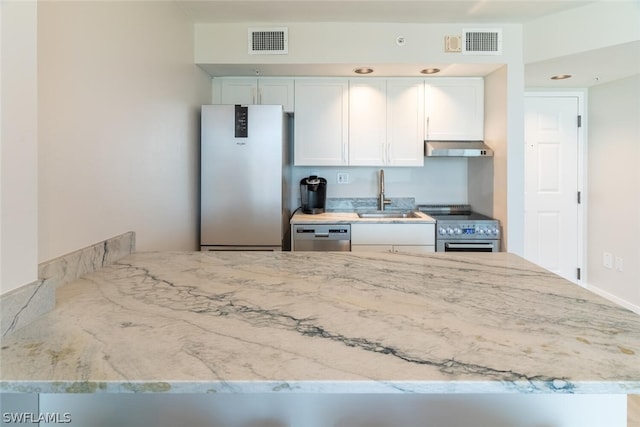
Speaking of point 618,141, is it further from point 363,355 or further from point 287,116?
point 363,355

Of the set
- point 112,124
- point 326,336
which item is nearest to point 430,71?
point 112,124

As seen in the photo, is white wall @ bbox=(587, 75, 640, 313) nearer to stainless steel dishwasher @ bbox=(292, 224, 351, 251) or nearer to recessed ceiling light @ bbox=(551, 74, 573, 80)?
recessed ceiling light @ bbox=(551, 74, 573, 80)

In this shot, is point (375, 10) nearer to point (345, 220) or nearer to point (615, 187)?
point (345, 220)

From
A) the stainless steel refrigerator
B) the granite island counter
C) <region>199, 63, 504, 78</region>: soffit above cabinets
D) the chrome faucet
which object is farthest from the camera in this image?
the chrome faucet

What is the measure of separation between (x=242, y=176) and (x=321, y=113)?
901 millimetres

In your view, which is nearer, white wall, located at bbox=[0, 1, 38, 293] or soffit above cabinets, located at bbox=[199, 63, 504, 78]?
white wall, located at bbox=[0, 1, 38, 293]

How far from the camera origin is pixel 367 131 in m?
3.29

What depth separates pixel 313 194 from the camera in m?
3.34

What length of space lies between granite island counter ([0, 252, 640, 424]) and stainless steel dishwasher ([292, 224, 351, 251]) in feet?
5.55

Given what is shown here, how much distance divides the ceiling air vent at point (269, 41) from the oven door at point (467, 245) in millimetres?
1866

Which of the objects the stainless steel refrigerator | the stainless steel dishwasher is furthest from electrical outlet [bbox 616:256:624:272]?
the stainless steel refrigerator

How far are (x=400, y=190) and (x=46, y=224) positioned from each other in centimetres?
292

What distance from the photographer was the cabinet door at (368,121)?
3268mm

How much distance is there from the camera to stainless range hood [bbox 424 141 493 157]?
10.2ft
